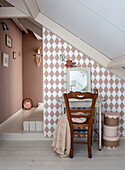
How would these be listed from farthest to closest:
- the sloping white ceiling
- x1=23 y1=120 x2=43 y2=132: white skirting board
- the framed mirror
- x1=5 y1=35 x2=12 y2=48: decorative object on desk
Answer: x1=5 y1=35 x2=12 y2=48: decorative object on desk
x1=23 y1=120 x2=43 y2=132: white skirting board
the framed mirror
the sloping white ceiling

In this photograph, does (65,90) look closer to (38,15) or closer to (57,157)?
(57,157)

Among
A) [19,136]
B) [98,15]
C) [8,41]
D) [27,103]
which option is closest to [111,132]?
[19,136]

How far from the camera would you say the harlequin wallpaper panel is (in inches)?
118

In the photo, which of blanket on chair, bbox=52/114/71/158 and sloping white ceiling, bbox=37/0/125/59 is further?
blanket on chair, bbox=52/114/71/158

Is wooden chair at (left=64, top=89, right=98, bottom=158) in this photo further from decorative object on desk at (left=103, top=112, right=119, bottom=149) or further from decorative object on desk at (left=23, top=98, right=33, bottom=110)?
Result: decorative object on desk at (left=23, top=98, right=33, bottom=110)

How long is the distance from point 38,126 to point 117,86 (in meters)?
1.67

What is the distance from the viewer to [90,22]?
203cm

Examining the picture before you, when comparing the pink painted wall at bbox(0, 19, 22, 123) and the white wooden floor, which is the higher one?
the pink painted wall at bbox(0, 19, 22, 123)

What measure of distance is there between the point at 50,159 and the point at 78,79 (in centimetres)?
141

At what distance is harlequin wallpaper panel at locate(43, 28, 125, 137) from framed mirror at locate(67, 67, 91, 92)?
0.26 ft

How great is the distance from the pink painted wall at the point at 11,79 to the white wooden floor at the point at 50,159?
1241 millimetres

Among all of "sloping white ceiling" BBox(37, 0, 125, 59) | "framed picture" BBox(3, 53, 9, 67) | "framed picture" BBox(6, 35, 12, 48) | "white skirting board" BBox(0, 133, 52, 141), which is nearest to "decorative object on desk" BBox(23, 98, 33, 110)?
"framed picture" BBox(3, 53, 9, 67)

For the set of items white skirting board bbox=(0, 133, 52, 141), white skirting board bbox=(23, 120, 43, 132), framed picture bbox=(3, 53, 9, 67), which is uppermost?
framed picture bbox=(3, 53, 9, 67)

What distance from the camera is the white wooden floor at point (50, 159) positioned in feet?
6.79
